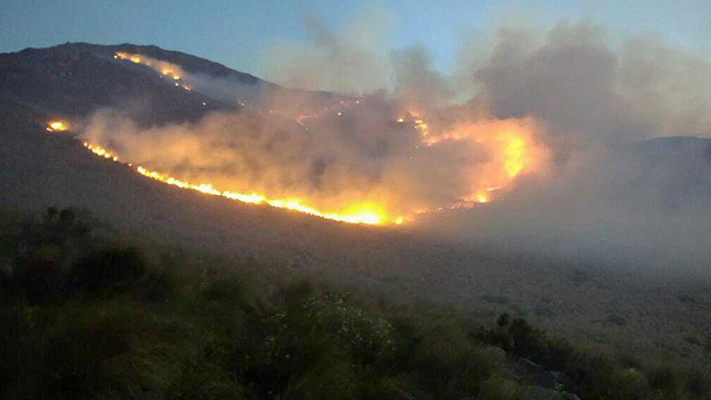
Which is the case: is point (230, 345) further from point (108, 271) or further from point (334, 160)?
point (334, 160)

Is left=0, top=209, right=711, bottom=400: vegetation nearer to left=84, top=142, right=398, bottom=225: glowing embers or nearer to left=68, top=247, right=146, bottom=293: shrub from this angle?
left=68, top=247, right=146, bottom=293: shrub

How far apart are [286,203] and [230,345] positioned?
30.2 m

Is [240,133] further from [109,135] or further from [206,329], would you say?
[206,329]

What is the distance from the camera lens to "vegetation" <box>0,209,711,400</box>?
5562 mm

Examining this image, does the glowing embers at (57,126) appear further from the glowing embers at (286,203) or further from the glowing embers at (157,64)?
the glowing embers at (157,64)

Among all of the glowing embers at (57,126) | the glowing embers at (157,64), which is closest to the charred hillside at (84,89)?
the glowing embers at (57,126)

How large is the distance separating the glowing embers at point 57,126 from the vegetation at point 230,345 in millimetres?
29615

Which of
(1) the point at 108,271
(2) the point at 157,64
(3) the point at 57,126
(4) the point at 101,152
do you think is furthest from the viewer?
(2) the point at 157,64

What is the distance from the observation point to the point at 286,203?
121 feet

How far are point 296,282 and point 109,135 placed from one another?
3423 centimetres

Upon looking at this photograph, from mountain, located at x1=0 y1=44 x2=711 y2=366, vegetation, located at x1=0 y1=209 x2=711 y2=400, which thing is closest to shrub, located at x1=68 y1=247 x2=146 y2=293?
vegetation, located at x1=0 y1=209 x2=711 y2=400

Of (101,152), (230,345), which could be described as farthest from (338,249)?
(230,345)

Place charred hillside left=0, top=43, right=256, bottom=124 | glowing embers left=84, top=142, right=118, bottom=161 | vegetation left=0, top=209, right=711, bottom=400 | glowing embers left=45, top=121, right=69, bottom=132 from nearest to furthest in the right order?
vegetation left=0, top=209, right=711, bottom=400, glowing embers left=84, top=142, right=118, bottom=161, glowing embers left=45, top=121, right=69, bottom=132, charred hillside left=0, top=43, right=256, bottom=124

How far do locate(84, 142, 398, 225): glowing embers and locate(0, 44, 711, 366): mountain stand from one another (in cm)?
135
